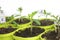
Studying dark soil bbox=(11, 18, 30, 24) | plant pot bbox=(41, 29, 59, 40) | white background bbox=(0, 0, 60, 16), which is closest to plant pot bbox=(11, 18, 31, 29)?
dark soil bbox=(11, 18, 30, 24)

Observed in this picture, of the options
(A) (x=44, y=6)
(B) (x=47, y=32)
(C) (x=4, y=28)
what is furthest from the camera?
(A) (x=44, y=6)

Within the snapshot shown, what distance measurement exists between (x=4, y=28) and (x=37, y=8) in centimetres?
36

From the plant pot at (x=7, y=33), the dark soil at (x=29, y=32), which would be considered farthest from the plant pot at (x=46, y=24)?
the plant pot at (x=7, y=33)

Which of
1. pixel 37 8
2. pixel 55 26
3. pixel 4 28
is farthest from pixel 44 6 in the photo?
pixel 4 28

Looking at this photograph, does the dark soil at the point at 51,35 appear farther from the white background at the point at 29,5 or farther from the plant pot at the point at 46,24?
the white background at the point at 29,5

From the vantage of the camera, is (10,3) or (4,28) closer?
(4,28)

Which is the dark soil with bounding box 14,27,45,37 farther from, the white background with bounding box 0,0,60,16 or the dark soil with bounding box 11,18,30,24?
the white background with bounding box 0,0,60,16

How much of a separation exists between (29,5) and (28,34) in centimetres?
37

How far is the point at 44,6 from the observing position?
1677 millimetres

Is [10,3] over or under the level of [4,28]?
over

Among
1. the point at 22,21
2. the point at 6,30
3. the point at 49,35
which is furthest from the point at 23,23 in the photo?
the point at 49,35

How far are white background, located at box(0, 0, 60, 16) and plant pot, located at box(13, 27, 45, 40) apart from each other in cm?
26

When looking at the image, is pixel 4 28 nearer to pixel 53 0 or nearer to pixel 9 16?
pixel 9 16

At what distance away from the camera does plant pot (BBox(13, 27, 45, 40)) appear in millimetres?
1361
